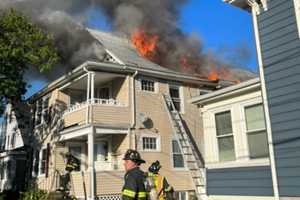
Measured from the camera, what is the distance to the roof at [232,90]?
9.45 m

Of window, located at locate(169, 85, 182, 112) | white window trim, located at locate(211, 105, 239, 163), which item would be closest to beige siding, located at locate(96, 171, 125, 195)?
window, located at locate(169, 85, 182, 112)

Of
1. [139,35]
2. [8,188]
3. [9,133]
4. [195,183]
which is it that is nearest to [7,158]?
[8,188]

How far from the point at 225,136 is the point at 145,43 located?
13.9 meters

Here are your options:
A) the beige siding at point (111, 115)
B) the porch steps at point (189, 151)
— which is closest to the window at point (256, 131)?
the porch steps at point (189, 151)

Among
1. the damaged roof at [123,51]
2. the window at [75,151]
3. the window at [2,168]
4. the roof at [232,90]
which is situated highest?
the damaged roof at [123,51]

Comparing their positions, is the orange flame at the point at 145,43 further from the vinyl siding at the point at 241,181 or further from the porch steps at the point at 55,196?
the vinyl siding at the point at 241,181

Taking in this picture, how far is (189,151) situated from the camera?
16578 millimetres

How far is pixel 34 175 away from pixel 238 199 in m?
14.6

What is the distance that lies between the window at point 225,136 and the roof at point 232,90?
1.75 feet

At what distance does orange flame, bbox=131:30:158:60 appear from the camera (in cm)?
2256

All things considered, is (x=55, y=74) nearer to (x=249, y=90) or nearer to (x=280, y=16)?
(x=249, y=90)

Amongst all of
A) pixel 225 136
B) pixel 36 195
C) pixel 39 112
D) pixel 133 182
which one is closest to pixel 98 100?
pixel 36 195

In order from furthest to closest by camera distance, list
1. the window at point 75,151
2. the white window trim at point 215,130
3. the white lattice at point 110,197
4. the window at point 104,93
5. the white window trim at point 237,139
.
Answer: the window at point 75,151
the window at point 104,93
the white lattice at point 110,197
the white window trim at point 215,130
the white window trim at point 237,139

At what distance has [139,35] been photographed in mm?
23547
